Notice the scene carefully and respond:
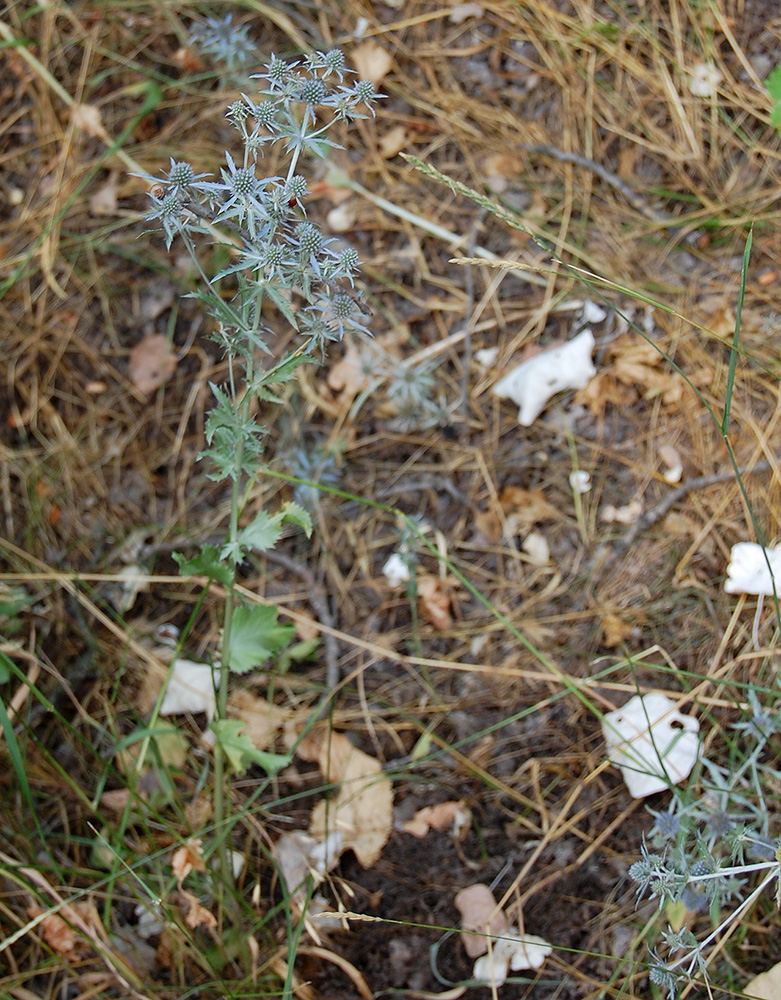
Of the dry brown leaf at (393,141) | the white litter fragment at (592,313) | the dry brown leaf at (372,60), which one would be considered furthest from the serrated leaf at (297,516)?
the dry brown leaf at (372,60)

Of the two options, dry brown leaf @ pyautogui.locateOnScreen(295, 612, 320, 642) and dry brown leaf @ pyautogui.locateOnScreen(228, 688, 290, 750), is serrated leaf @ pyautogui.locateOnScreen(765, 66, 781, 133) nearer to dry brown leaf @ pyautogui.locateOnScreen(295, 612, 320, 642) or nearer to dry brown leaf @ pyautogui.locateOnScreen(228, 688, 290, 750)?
dry brown leaf @ pyautogui.locateOnScreen(295, 612, 320, 642)

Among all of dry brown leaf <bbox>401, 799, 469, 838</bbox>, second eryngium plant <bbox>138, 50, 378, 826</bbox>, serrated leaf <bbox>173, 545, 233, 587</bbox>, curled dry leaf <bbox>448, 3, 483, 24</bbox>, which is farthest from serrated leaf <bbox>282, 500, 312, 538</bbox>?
curled dry leaf <bbox>448, 3, 483, 24</bbox>

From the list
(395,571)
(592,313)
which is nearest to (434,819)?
(395,571)

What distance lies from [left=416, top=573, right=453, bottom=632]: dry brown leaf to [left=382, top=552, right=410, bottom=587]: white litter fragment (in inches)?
1.7

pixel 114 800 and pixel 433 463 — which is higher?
pixel 433 463

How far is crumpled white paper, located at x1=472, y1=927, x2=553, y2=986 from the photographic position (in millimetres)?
1766

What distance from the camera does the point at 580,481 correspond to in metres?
2.21

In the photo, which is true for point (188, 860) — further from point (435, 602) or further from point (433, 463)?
point (433, 463)

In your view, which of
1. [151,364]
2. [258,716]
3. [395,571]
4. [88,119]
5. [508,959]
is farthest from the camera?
[88,119]

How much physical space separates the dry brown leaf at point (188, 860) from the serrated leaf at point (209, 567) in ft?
1.99

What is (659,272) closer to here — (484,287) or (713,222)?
(713,222)

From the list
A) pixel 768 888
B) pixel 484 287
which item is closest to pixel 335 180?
pixel 484 287

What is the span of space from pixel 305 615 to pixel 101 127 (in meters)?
1.69

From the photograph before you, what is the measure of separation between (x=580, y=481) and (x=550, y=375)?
0.30m
